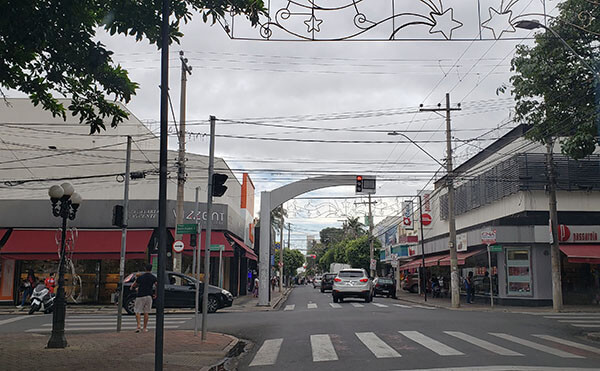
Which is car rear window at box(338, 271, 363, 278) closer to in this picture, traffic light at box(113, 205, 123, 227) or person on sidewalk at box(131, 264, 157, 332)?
person on sidewalk at box(131, 264, 157, 332)

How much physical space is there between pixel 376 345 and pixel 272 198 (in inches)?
699

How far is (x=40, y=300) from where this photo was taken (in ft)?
74.7

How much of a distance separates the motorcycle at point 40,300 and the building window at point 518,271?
21572 millimetres

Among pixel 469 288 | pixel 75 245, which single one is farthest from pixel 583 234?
pixel 75 245

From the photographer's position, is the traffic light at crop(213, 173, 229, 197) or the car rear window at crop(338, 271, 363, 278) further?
Answer: the car rear window at crop(338, 271, 363, 278)

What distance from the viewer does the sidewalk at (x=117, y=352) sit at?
1009 cm

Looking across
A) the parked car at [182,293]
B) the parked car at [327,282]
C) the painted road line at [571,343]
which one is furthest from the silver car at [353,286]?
the parked car at [327,282]

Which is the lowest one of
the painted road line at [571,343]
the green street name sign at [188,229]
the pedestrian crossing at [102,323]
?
the pedestrian crossing at [102,323]

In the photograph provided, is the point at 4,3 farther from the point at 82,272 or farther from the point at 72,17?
the point at 82,272

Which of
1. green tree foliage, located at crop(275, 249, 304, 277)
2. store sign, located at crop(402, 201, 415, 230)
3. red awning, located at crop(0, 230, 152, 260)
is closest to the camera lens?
red awning, located at crop(0, 230, 152, 260)

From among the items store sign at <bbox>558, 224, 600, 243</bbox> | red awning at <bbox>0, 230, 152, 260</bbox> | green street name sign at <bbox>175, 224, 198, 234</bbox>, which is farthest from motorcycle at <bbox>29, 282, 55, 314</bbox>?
store sign at <bbox>558, 224, 600, 243</bbox>

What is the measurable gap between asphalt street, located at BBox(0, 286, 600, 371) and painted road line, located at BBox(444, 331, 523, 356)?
0.07 ft

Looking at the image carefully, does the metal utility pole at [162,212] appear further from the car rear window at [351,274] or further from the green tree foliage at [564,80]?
the car rear window at [351,274]

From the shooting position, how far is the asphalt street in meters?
10.2
